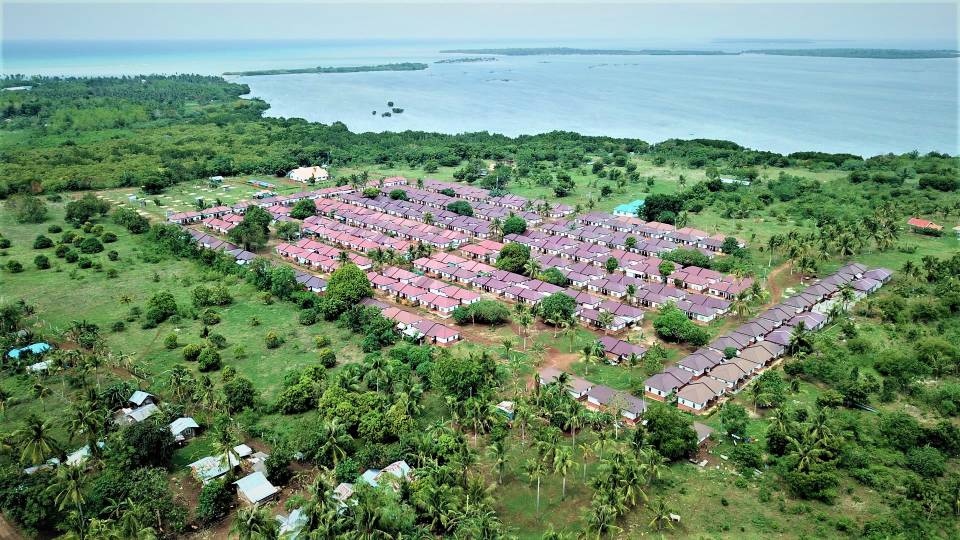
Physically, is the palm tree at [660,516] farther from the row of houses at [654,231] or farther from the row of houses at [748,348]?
the row of houses at [654,231]

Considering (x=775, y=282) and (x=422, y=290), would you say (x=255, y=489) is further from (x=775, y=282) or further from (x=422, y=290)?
(x=775, y=282)

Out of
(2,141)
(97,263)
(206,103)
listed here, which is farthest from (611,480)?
(206,103)

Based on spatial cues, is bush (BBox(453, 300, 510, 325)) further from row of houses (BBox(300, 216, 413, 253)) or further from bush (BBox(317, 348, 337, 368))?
row of houses (BBox(300, 216, 413, 253))

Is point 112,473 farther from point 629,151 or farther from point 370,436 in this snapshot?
point 629,151

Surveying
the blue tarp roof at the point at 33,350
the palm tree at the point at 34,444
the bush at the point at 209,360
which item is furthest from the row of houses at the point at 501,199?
the palm tree at the point at 34,444

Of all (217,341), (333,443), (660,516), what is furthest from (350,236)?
(660,516)
